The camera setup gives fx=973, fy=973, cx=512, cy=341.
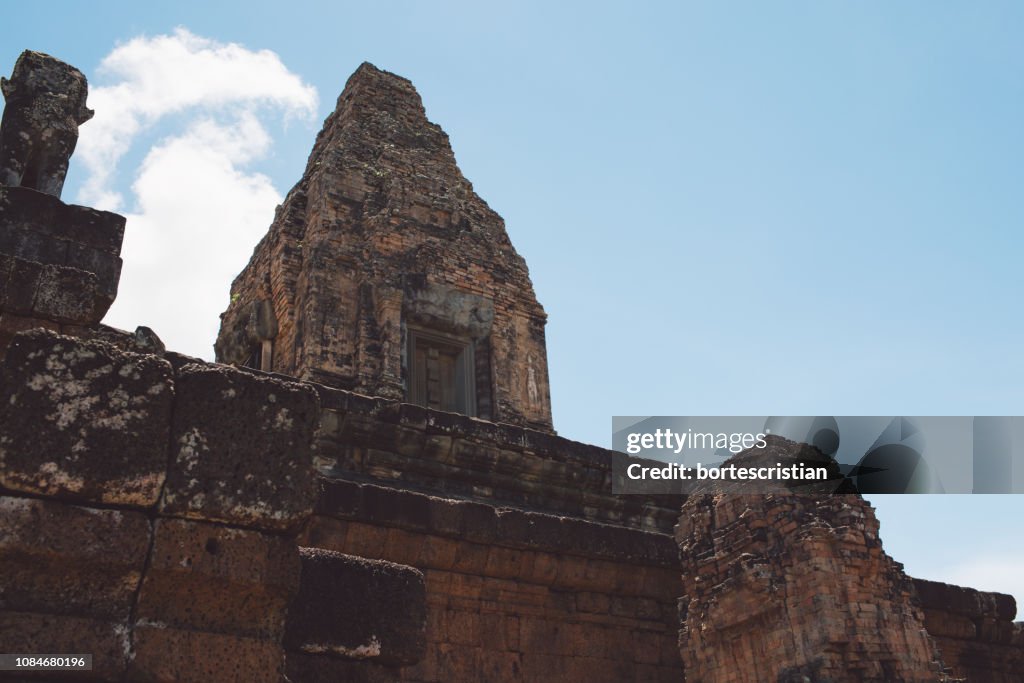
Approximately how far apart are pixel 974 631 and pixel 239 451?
7.16 m

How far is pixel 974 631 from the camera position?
8156 millimetres

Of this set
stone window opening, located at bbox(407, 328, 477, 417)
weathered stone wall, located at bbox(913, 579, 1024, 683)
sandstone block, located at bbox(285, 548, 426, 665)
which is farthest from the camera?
stone window opening, located at bbox(407, 328, 477, 417)

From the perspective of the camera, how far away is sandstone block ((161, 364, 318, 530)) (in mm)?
3141

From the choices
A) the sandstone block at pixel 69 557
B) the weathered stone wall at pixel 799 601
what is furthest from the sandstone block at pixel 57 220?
the weathered stone wall at pixel 799 601

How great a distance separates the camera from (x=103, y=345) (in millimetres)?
3154

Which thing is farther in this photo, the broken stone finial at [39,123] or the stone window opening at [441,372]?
the stone window opening at [441,372]

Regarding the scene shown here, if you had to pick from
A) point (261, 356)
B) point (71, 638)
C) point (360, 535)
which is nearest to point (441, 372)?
point (261, 356)

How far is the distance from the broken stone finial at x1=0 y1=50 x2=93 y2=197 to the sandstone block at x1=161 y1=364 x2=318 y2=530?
1863 mm

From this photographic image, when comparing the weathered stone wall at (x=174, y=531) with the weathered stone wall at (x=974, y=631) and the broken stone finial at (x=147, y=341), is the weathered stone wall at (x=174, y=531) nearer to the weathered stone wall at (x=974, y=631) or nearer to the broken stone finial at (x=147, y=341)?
the broken stone finial at (x=147, y=341)

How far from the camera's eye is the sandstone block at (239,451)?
10.3 feet

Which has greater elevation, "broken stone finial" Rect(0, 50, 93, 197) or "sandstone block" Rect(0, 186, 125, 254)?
"broken stone finial" Rect(0, 50, 93, 197)

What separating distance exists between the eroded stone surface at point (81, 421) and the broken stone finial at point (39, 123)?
1.75m

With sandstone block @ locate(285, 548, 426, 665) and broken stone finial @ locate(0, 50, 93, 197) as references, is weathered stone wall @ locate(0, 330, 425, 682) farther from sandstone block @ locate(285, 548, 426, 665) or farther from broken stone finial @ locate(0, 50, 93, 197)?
broken stone finial @ locate(0, 50, 93, 197)

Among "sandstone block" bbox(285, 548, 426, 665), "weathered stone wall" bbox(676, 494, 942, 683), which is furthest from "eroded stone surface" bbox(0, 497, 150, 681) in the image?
"weathered stone wall" bbox(676, 494, 942, 683)
